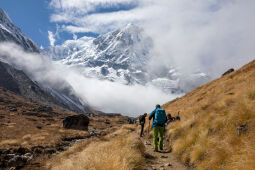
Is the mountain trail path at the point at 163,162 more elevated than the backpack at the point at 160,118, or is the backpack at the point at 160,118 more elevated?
the backpack at the point at 160,118

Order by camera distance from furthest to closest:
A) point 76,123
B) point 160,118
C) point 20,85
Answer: point 20,85
point 76,123
point 160,118

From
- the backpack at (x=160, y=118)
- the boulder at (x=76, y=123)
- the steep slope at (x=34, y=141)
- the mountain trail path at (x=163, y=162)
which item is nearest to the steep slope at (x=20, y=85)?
the steep slope at (x=34, y=141)

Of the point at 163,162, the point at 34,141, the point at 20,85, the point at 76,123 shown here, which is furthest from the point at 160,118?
the point at 20,85

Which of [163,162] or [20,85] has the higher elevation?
[20,85]

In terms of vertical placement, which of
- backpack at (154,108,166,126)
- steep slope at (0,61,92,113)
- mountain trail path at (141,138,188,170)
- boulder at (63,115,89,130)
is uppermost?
steep slope at (0,61,92,113)

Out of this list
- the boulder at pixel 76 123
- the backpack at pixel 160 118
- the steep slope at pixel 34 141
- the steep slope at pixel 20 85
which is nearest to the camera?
the backpack at pixel 160 118

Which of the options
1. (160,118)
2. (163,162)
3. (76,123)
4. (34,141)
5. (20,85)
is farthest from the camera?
(20,85)

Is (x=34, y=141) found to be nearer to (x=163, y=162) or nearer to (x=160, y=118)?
(x=160, y=118)

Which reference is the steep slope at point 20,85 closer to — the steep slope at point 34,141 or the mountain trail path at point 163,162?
the steep slope at point 34,141

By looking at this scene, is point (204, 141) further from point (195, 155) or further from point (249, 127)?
point (249, 127)

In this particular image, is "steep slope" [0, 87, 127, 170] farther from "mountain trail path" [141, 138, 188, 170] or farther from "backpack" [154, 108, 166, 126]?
"backpack" [154, 108, 166, 126]

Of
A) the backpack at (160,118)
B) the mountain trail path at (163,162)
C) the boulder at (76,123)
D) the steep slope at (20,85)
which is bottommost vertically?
the mountain trail path at (163,162)

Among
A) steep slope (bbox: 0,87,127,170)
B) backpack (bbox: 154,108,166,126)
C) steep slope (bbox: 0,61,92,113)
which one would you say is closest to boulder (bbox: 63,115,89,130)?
steep slope (bbox: 0,87,127,170)

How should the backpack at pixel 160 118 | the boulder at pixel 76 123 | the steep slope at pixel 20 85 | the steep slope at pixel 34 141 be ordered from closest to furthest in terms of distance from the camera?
the backpack at pixel 160 118 < the steep slope at pixel 34 141 < the boulder at pixel 76 123 < the steep slope at pixel 20 85
